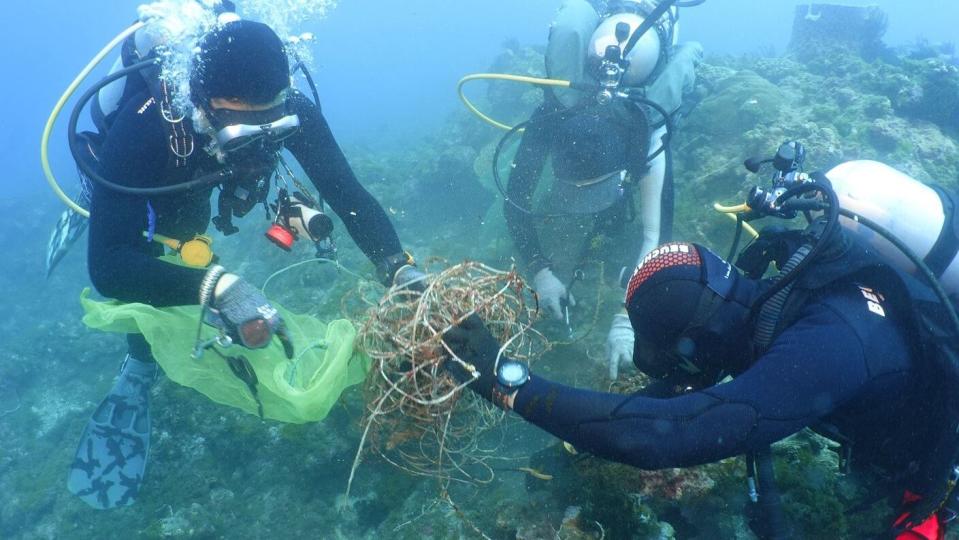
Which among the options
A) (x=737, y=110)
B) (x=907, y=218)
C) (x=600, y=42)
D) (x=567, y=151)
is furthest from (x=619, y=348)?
(x=737, y=110)

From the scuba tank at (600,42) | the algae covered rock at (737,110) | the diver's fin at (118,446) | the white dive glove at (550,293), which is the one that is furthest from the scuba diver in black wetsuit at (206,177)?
the algae covered rock at (737,110)

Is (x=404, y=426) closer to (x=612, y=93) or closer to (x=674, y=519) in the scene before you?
(x=674, y=519)

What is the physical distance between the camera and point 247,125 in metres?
2.81

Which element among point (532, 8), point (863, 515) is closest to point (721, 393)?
point (863, 515)

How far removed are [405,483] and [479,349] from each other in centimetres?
237

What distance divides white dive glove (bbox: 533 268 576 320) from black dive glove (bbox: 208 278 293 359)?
2812 millimetres

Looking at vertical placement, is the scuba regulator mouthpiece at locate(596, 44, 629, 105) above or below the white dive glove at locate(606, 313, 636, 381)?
above

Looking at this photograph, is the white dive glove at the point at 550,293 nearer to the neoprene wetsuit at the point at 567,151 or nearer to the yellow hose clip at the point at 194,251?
the neoprene wetsuit at the point at 567,151

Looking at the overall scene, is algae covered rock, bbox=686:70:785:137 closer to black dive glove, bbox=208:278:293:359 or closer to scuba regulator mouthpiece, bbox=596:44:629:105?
scuba regulator mouthpiece, bbox=596:44:629:105

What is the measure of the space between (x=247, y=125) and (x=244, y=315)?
3.78ft

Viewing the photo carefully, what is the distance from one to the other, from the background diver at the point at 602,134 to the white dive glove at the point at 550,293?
0.01 metres

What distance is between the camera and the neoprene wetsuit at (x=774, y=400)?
1.62m

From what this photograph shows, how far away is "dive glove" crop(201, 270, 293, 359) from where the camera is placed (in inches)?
99.4

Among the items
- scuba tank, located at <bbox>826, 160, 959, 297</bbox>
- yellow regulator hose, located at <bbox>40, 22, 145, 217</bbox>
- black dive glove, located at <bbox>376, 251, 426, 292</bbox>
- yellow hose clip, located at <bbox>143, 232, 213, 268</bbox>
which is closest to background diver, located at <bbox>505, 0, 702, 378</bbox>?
black dive glove, located at <bbox>376, 251, 426, 292</bbox>
